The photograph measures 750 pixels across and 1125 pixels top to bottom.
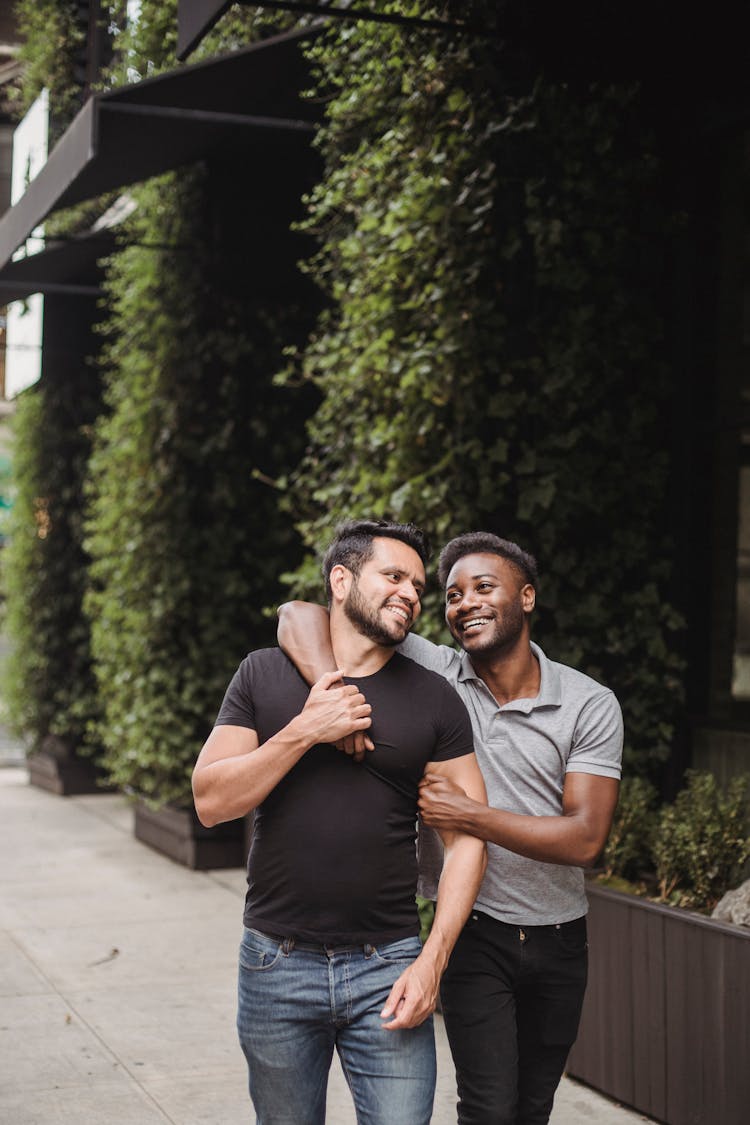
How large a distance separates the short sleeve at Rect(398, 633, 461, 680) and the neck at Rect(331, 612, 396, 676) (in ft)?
1.27

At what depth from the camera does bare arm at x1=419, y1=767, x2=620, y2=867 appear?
108 inches

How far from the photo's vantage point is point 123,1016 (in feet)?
18.8

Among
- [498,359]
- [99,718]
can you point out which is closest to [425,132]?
[498,359]

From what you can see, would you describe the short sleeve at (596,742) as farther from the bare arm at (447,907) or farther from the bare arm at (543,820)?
the bare arm at (447,907)

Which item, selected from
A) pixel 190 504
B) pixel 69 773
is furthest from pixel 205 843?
pixel 69 773

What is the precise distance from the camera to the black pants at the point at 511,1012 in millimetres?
2926

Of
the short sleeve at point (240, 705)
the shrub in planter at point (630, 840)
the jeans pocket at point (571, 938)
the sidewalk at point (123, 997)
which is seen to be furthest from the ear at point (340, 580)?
the shrub in planter at point (630, 840)

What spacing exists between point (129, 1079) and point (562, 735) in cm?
272

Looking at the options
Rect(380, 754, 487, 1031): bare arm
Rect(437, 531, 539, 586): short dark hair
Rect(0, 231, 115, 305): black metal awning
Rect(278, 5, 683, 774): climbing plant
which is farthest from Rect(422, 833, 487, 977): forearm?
Rect(0, 231, 115, 305): black metal awning

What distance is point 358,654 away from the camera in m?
2.76

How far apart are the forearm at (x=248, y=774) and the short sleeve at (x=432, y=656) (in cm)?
63

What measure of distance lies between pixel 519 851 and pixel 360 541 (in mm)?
717

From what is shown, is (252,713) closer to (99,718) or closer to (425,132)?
(425,132)

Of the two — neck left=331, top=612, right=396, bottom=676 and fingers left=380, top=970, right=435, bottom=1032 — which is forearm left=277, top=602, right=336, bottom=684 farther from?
fingers left=380, top=970, right=435, bottom=1032
